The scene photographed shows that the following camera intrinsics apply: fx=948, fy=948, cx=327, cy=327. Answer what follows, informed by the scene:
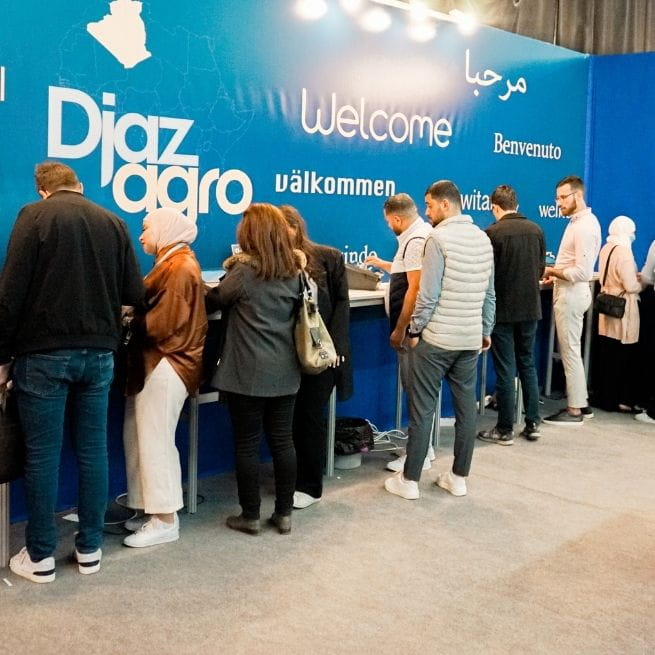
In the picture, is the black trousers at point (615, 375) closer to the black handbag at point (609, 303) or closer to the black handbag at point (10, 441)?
the black handbag at point (609, 303)

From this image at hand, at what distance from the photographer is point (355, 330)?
5.28 metres

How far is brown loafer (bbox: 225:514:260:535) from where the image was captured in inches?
148

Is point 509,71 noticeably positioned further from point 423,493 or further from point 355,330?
point 423,493

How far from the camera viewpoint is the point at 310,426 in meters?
4.04

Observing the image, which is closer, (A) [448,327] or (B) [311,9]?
(A) [448,327]

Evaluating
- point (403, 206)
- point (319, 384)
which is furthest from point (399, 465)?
point (403, 206)

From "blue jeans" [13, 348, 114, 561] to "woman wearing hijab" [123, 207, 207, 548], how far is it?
27 cm

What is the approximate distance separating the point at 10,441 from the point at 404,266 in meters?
1.93

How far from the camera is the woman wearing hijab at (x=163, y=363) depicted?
351 centimetres

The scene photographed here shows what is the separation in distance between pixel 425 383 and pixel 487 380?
2.26 meters

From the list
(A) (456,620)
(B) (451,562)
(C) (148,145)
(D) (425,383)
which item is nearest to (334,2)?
(C) (148,145)

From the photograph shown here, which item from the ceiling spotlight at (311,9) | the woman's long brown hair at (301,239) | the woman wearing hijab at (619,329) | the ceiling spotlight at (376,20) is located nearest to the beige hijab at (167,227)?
the woman's long brown hair at (301,239)

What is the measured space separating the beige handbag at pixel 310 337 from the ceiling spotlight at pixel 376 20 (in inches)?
80.2

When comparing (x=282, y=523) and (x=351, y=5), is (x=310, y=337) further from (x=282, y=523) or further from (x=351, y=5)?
(x=351, y=5)
